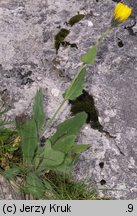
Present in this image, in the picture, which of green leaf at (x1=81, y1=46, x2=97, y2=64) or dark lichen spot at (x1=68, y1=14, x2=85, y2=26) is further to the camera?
dark lichen spot at (x1=68, y1=14, x2=85, y2=26)

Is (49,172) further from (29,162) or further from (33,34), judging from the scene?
(33,34)

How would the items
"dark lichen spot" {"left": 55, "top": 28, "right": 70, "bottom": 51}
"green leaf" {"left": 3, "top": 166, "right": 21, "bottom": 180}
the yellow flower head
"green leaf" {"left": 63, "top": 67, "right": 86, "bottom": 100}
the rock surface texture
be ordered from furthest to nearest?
"dark lichen spot" {"left": 55, "top": 28, "right": 70, "bottom": 51} → the rock surface texture → "green leaf" {"left": 3, "top": 166, "right": 21, "bottom": 180} → "green leaf" {"left": 63, "top": 67, "right": 86, "bottom": 100} → the yellow flower head

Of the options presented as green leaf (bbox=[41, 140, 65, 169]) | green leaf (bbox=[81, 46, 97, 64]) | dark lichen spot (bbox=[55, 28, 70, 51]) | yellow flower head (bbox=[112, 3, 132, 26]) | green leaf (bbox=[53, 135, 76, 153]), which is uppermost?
dark lichen spot (bbox=[55, 28, 70, 51])

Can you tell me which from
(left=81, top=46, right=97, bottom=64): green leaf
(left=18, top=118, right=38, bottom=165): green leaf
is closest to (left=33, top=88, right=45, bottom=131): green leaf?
(left=18, top=118, right=38, bottom=165): green leaf

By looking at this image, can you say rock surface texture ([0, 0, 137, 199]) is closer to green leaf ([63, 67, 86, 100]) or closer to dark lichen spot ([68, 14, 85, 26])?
dark lichen spot ([68, 14, 85, 26])

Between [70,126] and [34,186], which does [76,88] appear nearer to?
[70,126]

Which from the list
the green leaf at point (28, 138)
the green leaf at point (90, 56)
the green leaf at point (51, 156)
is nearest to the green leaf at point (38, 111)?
the green leaf at point (28, 138)

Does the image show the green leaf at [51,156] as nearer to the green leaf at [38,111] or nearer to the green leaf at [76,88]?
the green leaf at [38,111]
